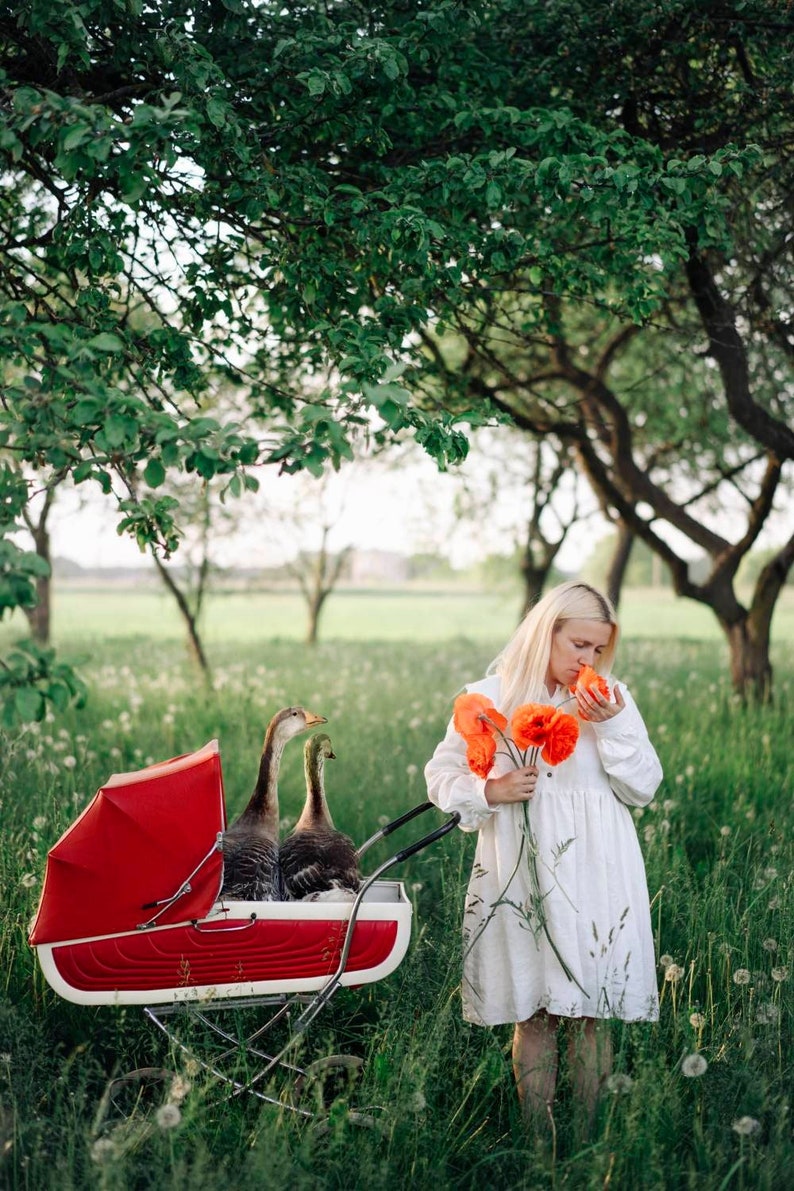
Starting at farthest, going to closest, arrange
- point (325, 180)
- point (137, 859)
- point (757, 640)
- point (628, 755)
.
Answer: point (757, 640) < point (325, 180) < point (628, 755) < point (137, 859)

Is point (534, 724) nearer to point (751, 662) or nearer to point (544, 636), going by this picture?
point (544, 636)

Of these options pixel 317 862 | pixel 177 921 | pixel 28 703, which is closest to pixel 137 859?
pixel 177 921

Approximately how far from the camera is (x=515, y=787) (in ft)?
10.9

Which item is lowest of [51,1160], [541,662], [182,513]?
[51,1160]

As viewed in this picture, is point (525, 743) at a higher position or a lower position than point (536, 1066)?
higher

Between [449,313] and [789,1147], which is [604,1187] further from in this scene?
[449,313]

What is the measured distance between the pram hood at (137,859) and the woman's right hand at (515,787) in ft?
3.06

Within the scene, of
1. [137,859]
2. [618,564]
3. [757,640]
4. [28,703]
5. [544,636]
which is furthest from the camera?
[618,564]

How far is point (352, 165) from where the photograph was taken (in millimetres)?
5727

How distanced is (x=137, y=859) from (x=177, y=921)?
24cm

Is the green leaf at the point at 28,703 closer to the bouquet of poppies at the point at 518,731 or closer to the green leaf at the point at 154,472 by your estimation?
the green leaf at the point at 154,472

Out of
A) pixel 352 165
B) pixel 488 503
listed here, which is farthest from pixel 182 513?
pixel 352 165

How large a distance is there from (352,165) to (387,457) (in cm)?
1190

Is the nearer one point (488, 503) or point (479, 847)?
point (479, 847)
